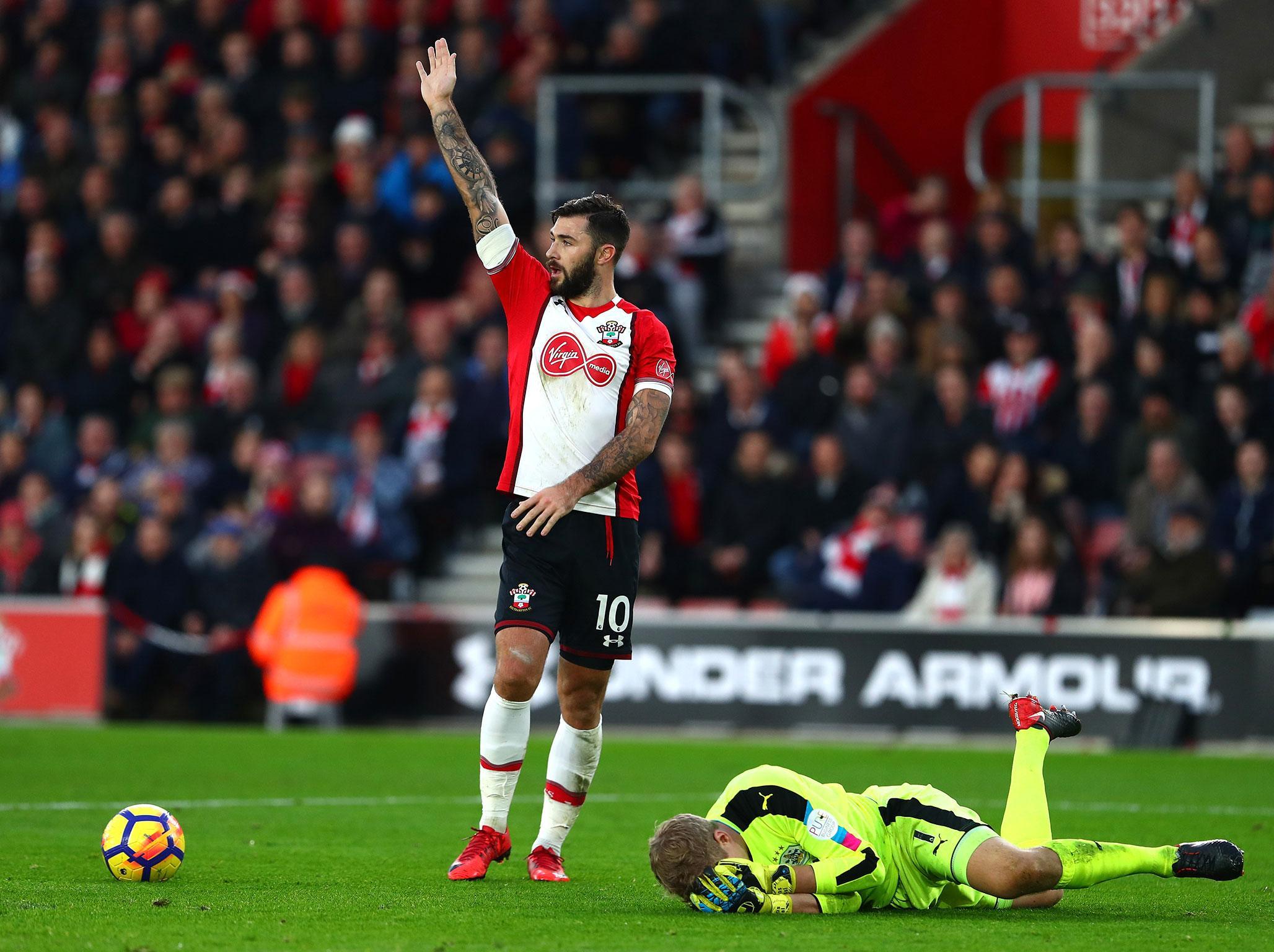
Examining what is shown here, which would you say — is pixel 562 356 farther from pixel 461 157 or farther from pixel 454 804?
pixel 454 804

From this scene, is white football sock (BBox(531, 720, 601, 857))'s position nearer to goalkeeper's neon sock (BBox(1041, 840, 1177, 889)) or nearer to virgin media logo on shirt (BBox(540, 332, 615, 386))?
virgin media logo on shirt (BBox(540, 332, 615, 386))

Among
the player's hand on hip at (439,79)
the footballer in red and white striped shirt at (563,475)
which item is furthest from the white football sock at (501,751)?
the player's hand on hip at (439,79)

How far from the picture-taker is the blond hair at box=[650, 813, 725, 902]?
6586 mm

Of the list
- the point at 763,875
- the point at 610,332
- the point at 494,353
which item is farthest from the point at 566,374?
the point at 494,353

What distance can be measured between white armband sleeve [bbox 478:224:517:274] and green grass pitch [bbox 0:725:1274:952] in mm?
2319

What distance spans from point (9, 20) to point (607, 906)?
19.5 m

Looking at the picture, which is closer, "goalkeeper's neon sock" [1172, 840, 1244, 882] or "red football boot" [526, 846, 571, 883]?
"goalkeeper's neon sock" [1172, 840, 1244, 882]

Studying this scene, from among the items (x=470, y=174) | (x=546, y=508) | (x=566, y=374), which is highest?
(x=470, y=174)

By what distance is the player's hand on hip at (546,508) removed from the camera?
7.46 metres

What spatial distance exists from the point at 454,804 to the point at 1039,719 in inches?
177

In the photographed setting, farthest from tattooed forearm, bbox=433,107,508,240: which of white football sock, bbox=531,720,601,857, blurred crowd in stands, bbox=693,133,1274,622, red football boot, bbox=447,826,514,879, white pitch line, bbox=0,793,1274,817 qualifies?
blurred crowd in stands, bbox=693,133,1274,622

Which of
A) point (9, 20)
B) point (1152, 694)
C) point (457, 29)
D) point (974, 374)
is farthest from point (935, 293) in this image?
point (9, 20)

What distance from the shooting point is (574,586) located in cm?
759

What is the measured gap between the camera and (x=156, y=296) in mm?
19766
